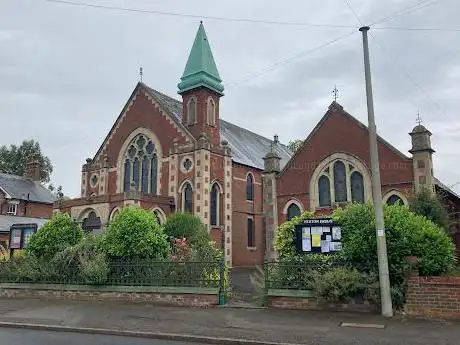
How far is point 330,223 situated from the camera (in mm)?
14031

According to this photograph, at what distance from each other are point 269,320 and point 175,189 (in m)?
23.2

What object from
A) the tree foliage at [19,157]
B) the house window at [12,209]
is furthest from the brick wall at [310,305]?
the tree foliage at [19,157]

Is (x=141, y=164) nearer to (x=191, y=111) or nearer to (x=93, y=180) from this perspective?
(x=93, y=180)

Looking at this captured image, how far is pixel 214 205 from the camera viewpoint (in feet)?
113

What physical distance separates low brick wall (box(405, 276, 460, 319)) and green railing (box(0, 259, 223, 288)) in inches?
220

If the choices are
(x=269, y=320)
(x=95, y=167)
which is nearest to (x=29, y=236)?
(x=269, y=320)

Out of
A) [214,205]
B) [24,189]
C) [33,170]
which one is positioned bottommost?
[214,205]

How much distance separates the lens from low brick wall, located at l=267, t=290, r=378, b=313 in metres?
12.4

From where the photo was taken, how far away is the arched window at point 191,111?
118 ft

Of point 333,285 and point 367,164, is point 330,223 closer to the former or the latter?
point 333,285

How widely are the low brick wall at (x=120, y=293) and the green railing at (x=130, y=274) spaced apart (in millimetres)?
194

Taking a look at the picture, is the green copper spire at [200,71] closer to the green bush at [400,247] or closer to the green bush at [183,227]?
the green bush at [183,227]

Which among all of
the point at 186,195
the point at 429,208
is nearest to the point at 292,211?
the point at 429,208

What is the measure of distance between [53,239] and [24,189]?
114 feet
